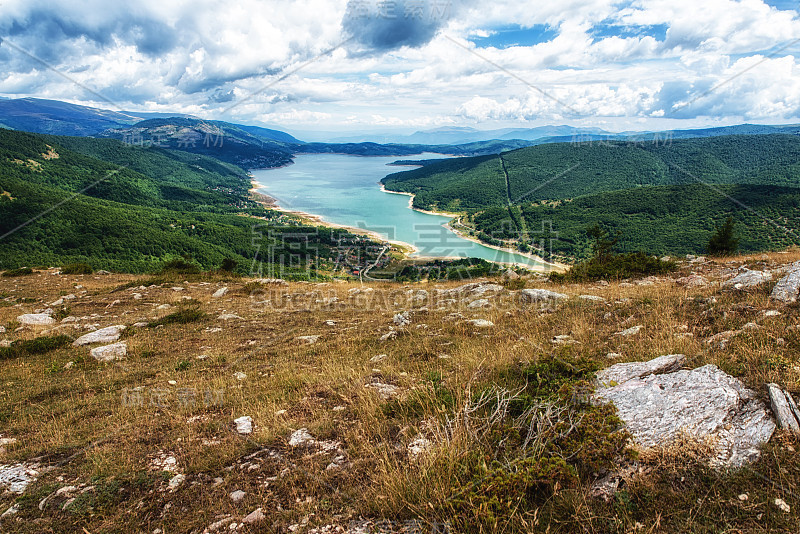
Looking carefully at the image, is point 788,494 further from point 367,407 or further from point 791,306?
point 791,306

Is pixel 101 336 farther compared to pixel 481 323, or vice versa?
pixel 101 336

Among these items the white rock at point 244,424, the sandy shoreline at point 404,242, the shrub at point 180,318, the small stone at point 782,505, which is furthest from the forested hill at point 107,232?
the small stone at point 782,505

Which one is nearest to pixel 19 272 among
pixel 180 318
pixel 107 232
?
pixel 180 318

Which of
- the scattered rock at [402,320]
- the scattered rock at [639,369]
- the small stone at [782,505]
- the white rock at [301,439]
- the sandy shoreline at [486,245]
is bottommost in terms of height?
the sandy shoreline at [486,245]

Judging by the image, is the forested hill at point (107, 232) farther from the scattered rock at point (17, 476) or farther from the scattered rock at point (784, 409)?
the scattered rock at point (784, 409)

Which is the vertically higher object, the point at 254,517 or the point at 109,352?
the point at 254,517

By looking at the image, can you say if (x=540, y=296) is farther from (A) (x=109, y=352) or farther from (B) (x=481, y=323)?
(A) (x=109, y=352)

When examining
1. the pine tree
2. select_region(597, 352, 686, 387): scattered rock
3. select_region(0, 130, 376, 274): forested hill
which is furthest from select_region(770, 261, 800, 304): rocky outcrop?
select_region(0, 130, 376, 274): forested hill
